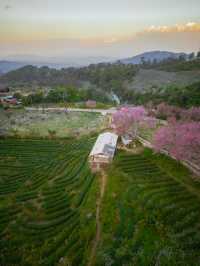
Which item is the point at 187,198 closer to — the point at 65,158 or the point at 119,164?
the point at 119,164

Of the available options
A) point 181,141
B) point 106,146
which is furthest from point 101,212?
point 181,141

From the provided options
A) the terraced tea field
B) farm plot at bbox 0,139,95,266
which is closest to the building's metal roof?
the terraced tea field

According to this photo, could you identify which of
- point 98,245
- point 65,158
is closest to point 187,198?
point 98,245

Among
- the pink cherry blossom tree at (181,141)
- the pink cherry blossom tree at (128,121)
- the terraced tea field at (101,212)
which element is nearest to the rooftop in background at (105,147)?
the terraced tea field at (101,212)

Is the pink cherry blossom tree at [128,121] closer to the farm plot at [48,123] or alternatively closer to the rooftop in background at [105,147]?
the rooftop in background at [105,147]

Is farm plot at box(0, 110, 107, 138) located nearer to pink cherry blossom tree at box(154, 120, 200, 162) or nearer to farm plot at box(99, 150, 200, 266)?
pink cherry blossom tree at box(154, 120, 200, 162)
